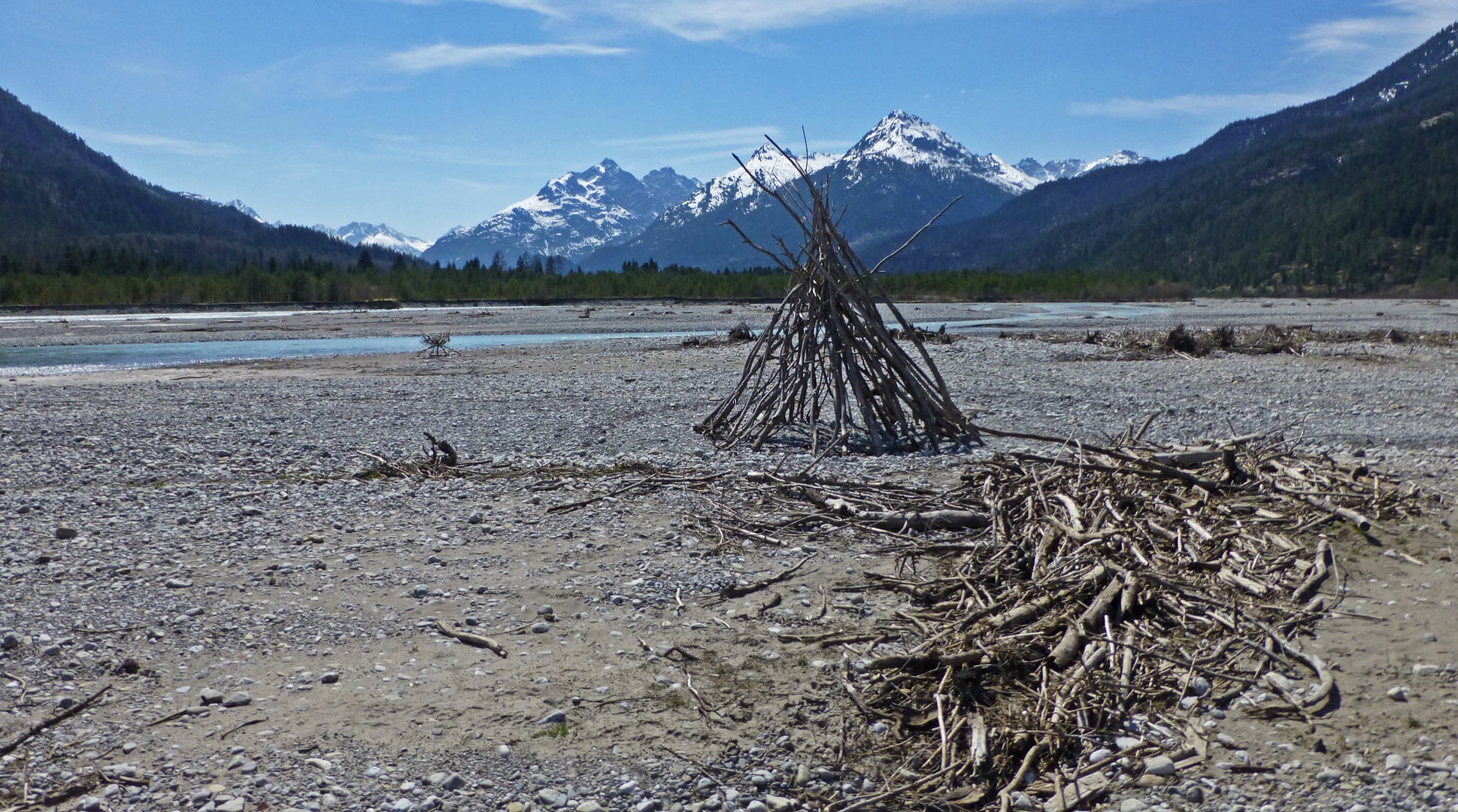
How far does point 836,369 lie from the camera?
9.83 m

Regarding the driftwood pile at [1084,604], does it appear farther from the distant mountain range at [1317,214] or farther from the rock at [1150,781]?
the distant mountain range at [1317,214]

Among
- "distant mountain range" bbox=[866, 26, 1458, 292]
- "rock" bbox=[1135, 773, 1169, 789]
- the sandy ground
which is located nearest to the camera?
"rock" bbox=[1135, 773, 1169, 789]

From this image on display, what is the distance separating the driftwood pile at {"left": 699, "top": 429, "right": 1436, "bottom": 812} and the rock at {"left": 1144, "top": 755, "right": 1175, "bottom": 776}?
54 mm

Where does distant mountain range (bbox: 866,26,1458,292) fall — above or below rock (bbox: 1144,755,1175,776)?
above

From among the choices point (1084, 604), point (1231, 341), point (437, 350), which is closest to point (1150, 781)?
point (1084, 604)

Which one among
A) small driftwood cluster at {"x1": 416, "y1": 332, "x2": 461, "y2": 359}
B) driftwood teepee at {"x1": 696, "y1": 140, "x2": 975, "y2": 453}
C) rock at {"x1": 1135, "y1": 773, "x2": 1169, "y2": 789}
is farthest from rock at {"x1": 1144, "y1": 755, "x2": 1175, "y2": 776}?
small driftwood cluster at {"x1": 416, "y1": 332, "x2": 461, "y2": 359}

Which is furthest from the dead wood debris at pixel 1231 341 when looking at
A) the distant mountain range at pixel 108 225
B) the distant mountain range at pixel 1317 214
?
the distant mountain range at pixel 108 225

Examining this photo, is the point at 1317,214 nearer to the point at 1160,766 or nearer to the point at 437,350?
the point at 437,350

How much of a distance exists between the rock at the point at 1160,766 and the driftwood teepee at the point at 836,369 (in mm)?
6012

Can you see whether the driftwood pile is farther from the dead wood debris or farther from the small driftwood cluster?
the small driftwood cluster

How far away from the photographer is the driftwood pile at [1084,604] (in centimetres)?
362

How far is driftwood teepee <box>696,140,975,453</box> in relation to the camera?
979 centimetres

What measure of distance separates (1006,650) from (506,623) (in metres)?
2.77

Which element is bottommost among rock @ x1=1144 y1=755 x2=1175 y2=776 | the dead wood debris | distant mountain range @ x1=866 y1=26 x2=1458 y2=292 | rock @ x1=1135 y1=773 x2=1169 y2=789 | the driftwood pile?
rock @ x1=1135 y1=773 x2=1169 y2=789
